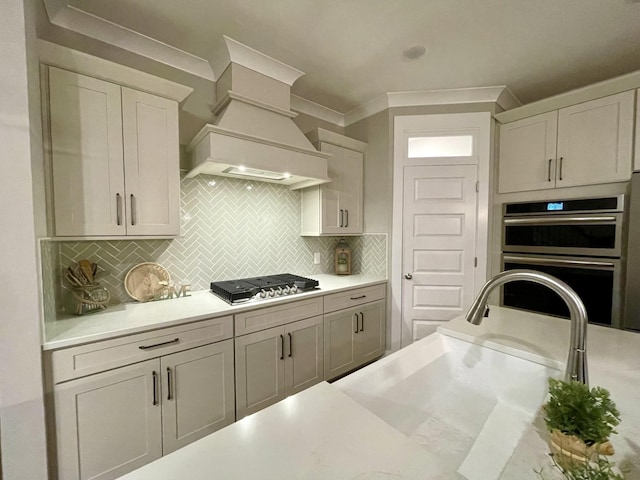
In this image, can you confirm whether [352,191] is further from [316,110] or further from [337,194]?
[316,110]

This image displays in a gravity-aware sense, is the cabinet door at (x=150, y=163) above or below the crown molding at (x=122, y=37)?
below

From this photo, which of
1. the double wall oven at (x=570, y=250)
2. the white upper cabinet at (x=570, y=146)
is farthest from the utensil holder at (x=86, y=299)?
the white upper cabinet at (x=570, y=146)

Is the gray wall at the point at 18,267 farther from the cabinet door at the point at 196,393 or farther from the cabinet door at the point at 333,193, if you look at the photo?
the cabinet door at the point at 333,193

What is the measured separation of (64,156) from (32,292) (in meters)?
0.75

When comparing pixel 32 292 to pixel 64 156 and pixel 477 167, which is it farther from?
pixel 477 167

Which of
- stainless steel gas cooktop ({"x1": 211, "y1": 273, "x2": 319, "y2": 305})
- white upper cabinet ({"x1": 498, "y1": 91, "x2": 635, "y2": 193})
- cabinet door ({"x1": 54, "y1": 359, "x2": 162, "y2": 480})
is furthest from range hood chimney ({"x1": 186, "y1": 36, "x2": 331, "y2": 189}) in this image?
white upper cabinet ({"x1": 498, "y1": 91, "x2": 635, "y2": 193})

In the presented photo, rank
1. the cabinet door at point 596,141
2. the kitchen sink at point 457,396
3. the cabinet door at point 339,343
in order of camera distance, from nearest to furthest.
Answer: the kitchen sink at point 457,396
the cabinet door at point 596,141
the cabinet door at point 339,343

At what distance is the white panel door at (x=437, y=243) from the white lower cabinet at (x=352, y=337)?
33 cm

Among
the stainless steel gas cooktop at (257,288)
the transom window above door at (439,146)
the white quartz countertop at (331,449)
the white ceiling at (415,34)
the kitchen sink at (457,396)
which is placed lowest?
the kitchen sink at (457,396)

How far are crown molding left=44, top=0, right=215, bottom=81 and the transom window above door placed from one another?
6.49 ft

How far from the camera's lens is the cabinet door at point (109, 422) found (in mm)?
1246

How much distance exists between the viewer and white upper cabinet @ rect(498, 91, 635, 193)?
78.7 inches

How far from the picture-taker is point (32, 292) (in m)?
1.12

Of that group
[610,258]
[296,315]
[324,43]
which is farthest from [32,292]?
[610,258]
